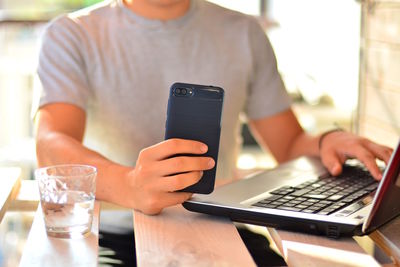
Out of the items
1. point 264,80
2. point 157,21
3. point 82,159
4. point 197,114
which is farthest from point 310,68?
point 197,114

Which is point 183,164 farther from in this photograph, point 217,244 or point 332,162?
point 332,162

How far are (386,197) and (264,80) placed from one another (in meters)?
0.73

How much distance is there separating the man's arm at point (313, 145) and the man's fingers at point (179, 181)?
0.32 meters

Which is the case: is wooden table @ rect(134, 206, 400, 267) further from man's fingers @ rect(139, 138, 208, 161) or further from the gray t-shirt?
the gray t-shirt

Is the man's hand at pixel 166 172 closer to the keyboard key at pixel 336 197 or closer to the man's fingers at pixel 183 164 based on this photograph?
the man's fingers at pixel 183 164

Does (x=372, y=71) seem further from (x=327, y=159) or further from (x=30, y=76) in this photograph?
(x=30, y=76)

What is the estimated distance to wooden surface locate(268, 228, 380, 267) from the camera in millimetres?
822

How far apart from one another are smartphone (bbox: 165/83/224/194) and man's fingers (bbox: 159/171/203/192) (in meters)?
0.03

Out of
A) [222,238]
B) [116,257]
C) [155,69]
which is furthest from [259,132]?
[222,238]

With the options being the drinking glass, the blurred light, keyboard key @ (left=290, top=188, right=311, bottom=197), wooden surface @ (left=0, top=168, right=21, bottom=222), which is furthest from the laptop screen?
the blurred light

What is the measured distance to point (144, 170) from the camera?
97 centimetres

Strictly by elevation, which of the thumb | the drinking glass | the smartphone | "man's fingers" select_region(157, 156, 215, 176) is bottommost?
the thumb

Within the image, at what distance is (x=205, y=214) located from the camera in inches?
39.6

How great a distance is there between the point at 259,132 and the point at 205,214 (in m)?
0.63
